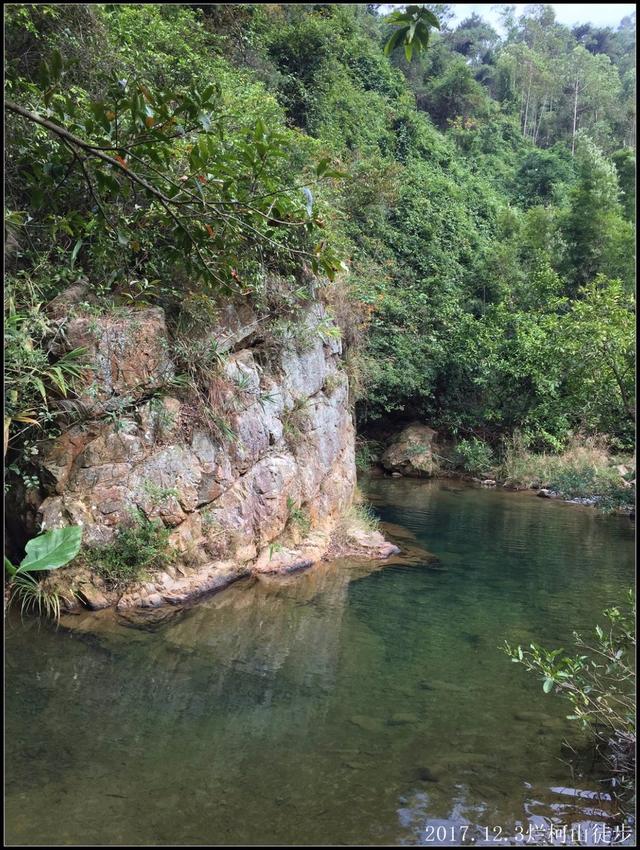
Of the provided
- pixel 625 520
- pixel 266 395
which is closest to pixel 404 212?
pixel 625 520

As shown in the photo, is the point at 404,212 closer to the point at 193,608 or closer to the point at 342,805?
the point at 193,608

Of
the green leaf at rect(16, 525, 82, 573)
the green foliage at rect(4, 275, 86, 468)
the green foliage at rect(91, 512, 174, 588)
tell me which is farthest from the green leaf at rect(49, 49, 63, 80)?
the green foliage at rect(91, 512, 174, 588)

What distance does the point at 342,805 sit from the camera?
10.5 ft

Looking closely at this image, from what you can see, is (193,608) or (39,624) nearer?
(39,624)

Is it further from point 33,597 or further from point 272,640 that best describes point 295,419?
point 33,597

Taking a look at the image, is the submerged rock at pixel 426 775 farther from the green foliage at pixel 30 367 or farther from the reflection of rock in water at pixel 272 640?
the green foliage at pixel 30 367

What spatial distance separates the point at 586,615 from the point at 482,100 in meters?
33.9

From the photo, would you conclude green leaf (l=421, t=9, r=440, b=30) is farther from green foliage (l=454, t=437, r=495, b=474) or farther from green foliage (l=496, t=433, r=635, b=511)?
green foliage (l=454, t=437, r=495, b=474)

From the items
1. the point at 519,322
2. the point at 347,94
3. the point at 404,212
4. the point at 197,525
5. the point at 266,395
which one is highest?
the point at 347,94

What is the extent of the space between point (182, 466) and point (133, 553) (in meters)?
1.16

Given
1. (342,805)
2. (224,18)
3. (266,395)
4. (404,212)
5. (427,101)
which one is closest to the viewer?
(342,805)

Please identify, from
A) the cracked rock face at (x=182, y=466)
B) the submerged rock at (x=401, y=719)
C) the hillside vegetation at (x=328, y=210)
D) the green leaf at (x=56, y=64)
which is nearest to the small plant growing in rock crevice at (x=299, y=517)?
the cracked rock face at (x=182, y=466)

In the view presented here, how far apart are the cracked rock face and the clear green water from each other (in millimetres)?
510

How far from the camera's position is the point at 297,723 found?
13.3 feet
